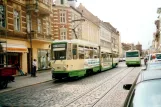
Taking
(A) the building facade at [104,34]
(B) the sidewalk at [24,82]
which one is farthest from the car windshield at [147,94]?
(A) the building facade at [104,34]

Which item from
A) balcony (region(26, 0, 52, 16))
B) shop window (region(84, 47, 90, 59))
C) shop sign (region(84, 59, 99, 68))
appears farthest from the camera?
balcony (region(26, 0, 52, 16))

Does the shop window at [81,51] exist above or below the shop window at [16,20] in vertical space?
below

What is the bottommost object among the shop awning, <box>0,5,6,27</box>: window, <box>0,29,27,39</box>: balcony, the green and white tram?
the green and white tram

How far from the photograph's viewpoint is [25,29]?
2950 centimetres

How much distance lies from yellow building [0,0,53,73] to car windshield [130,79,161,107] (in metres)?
18.1

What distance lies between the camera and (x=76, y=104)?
10.0 m

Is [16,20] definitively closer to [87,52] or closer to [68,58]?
[87,52]

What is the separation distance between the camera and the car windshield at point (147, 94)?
389 cm

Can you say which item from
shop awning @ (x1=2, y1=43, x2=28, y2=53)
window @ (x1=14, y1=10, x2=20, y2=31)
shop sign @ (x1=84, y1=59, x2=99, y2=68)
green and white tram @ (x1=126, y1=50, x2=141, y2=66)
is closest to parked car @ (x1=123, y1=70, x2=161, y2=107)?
shop sign @ (x1=84, y1=59, x2=99, y2=68)

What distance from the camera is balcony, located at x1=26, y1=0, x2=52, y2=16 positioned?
29844 millimetres

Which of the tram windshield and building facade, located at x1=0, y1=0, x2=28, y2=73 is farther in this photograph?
building facade, located at x1=0, y1=0, x2=28, y2=73

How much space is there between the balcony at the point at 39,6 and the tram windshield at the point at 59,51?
26.1ft

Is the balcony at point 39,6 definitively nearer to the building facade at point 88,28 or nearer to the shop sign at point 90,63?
the shop sign at point 90,63

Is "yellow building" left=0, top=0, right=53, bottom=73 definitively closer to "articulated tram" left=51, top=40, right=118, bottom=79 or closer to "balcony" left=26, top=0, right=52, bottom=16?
"balcony" left=26, top=0, right=52, bottom=16
